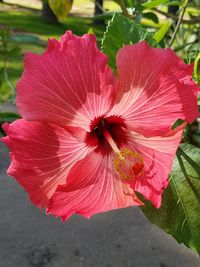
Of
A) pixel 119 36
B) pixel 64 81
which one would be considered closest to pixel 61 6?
pixel 119 36

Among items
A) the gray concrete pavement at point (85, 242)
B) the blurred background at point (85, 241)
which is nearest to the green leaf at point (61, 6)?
the blurred background at point (85, 241)

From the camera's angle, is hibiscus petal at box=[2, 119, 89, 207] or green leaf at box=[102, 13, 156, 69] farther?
green leaf at box=[102, 13, 156, 69]

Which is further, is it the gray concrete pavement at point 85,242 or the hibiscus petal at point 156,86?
the gray concrete pavement at point 85,242

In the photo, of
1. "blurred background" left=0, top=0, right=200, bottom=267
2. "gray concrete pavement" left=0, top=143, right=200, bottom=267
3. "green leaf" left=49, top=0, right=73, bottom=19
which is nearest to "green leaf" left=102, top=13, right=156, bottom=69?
"green leaf" left=49, top=0, right=73, bottom=19

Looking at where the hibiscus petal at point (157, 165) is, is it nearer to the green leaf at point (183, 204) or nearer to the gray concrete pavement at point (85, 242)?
the green leaf at point (183, 204)

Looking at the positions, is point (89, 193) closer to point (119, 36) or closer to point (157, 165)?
point (157, 165)

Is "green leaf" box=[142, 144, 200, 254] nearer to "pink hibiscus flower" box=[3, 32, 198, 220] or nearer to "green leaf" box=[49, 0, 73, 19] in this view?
"pink hibiscus flower" box=[3, 32, 198, 220]

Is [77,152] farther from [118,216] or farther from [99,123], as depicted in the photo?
[118,216]
